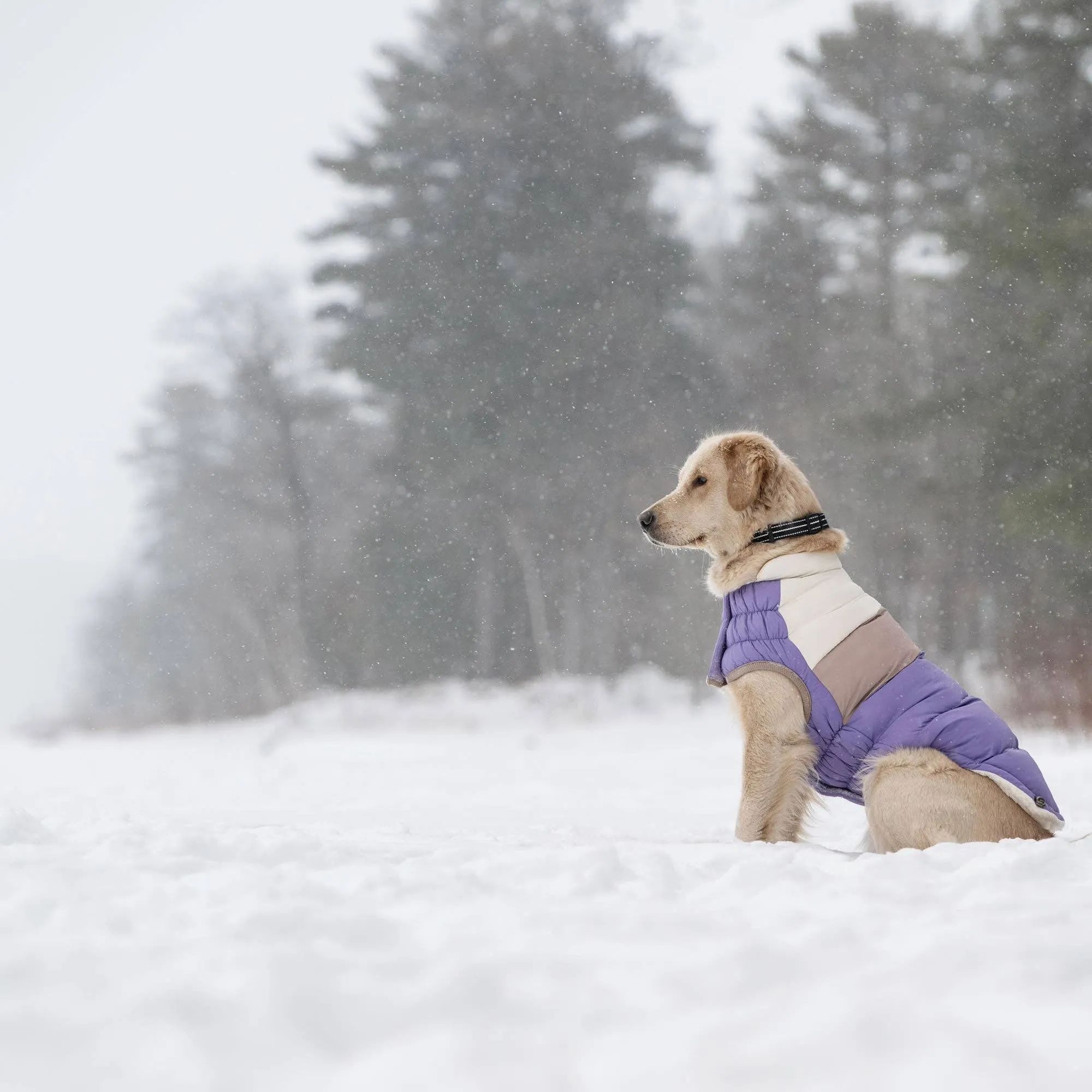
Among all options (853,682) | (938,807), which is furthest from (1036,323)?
(938,807)

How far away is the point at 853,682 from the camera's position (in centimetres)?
304

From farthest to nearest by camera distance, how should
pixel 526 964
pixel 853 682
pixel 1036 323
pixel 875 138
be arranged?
pixel 875 138
pixel 1036 323
pixel 853 682
pixel 526 964

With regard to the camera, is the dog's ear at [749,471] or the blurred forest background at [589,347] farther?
the blurred forest background at [589,347]

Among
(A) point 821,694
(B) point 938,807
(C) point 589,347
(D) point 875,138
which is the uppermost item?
(D) point 875,138

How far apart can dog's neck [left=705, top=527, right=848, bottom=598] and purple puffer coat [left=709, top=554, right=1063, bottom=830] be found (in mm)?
43

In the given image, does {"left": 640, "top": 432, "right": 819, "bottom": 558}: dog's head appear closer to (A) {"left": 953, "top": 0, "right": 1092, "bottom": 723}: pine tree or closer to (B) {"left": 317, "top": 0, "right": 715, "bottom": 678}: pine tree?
(A) {"left": 953, "top": 0, "right": 1092, "bottom": 723}: pine tree

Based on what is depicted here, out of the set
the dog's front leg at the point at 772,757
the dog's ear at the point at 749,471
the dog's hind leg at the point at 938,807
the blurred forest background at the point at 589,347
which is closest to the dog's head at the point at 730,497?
the dog's ear at the point at 749,471

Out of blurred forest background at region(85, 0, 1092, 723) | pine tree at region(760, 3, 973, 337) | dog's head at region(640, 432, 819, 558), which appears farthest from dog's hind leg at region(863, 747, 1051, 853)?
pine tree at region(760, 3, 973, 337)

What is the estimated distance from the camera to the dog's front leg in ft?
10.3

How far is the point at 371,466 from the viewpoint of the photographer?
15070 mm

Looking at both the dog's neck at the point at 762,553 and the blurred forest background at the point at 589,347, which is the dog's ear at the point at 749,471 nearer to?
the dog's neck at the point at 762,553

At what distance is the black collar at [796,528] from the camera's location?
3.41 m

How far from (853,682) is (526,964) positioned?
5.85ft

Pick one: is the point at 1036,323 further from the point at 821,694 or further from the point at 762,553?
the point at 821,694
